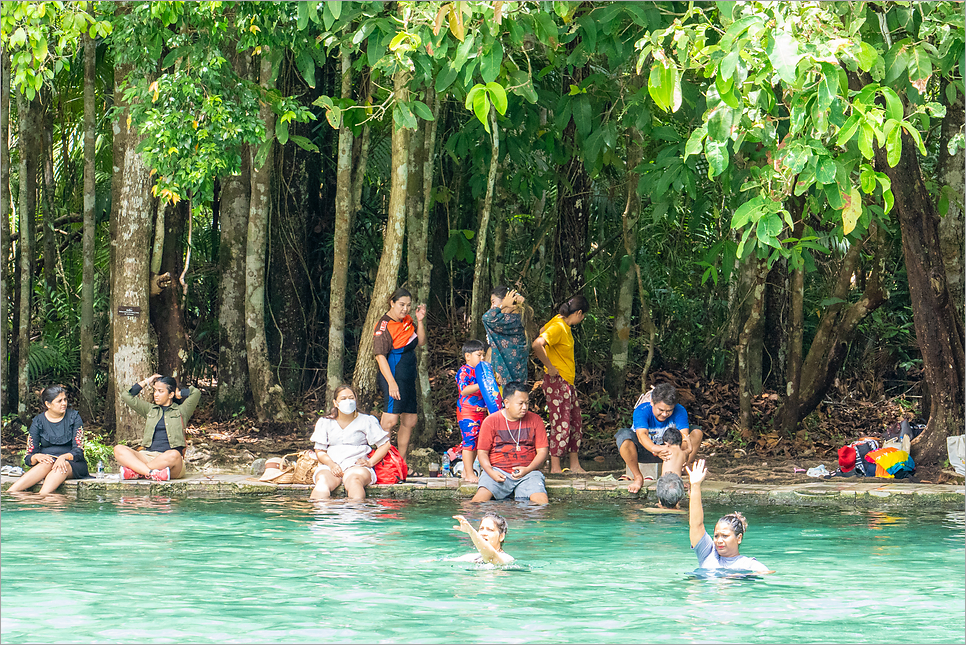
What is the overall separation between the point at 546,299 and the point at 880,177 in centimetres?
844

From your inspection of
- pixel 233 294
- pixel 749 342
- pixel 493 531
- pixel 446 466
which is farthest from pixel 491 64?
pixel 233 294

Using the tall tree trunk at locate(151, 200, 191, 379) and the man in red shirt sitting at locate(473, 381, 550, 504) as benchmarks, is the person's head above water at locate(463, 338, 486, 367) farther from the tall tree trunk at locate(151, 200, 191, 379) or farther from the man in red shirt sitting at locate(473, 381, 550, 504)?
the tall tree trunk at locate(151, 200, 191, 379)

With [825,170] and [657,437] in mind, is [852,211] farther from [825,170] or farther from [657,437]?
[657,437]

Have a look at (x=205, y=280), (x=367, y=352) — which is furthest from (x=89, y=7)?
(x=205, y=280)

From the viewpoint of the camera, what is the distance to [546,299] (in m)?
14.7

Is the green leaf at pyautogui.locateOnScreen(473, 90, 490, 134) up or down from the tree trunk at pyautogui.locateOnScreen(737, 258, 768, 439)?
up

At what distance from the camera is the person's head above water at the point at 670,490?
920cm

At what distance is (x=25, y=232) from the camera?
42.1 ft

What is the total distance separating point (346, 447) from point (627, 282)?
14.7ft

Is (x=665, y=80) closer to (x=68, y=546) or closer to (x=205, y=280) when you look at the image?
(x=68, y=546)

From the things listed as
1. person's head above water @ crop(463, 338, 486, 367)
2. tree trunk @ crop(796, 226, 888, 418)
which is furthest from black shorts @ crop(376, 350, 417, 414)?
tree trunk @ crop(796, 226, 888, 418)

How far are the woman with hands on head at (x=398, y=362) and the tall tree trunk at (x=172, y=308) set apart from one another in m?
3.14

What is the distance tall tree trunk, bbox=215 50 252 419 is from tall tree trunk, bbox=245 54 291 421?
12.7 inches

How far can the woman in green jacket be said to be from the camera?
9.84 metres
